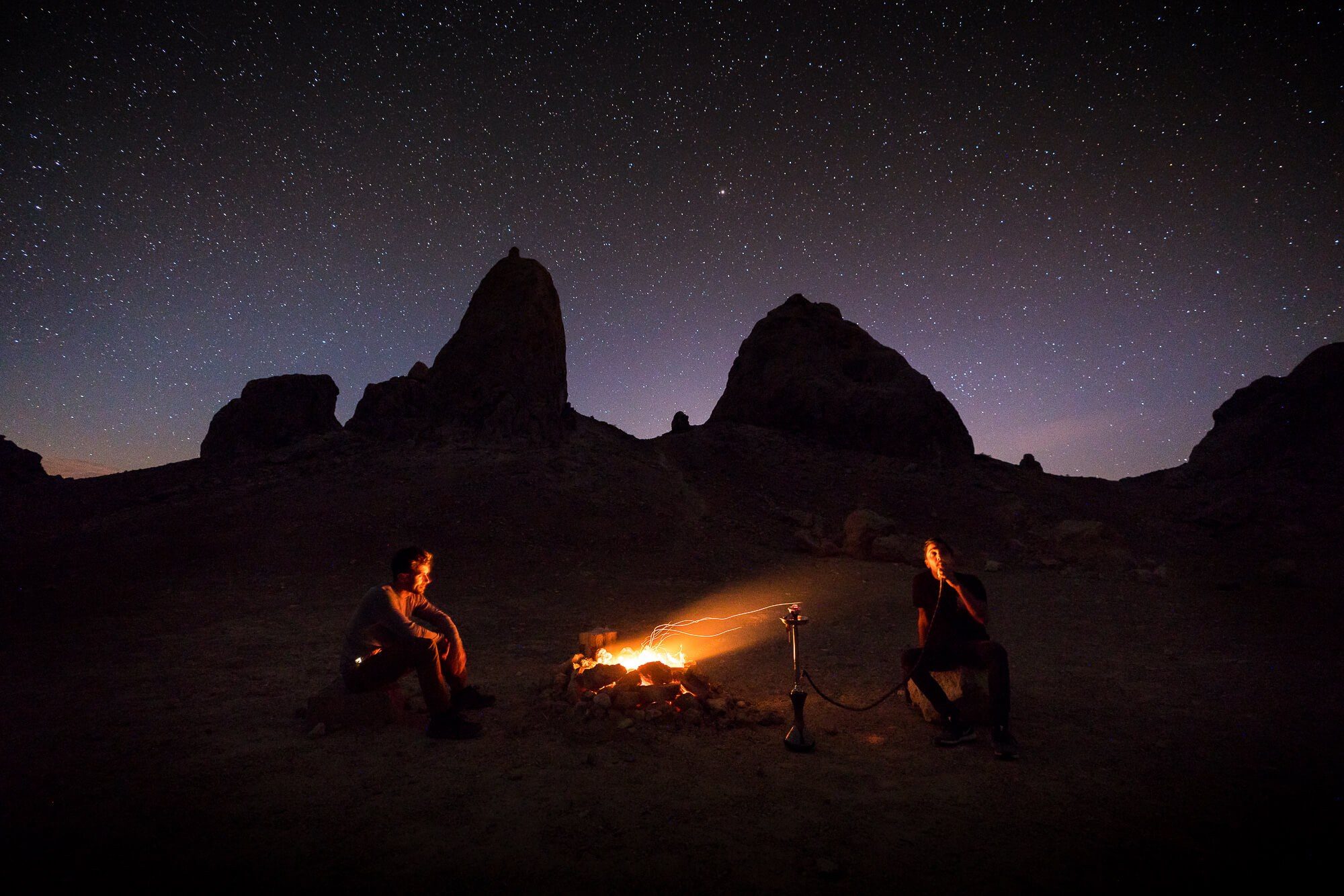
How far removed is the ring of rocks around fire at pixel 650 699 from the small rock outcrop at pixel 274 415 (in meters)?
29.6

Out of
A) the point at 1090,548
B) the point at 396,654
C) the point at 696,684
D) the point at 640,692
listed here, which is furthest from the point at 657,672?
the point at 1090,548

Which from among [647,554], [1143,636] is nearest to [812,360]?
[647,554]

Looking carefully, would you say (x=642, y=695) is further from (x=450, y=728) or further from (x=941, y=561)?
(x=941, y=561)

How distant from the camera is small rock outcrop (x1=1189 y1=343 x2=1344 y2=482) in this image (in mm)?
37469

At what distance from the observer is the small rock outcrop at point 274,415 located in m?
30.8

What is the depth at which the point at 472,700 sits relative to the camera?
20.1ft

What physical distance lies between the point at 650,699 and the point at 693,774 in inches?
54.5

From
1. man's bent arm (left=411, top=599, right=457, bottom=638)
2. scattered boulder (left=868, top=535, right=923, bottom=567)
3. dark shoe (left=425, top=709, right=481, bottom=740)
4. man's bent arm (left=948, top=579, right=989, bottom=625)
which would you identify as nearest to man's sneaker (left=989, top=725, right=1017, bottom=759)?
man's bent arm (left=948, top=579, right=989, bottom=625)

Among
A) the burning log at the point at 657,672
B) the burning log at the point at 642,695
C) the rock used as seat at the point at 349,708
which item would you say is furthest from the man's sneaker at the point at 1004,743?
the rock used as seat at the point at 349,708

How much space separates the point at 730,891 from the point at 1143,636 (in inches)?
386

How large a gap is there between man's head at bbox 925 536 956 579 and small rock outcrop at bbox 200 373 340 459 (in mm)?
32230

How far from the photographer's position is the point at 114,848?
343cm

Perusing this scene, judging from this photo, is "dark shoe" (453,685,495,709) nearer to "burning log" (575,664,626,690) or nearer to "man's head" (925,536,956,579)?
"burning log" (575,664,626,690)

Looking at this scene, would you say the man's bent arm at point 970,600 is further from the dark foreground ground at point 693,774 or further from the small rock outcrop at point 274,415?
the small rock outcrop at point 274,415
